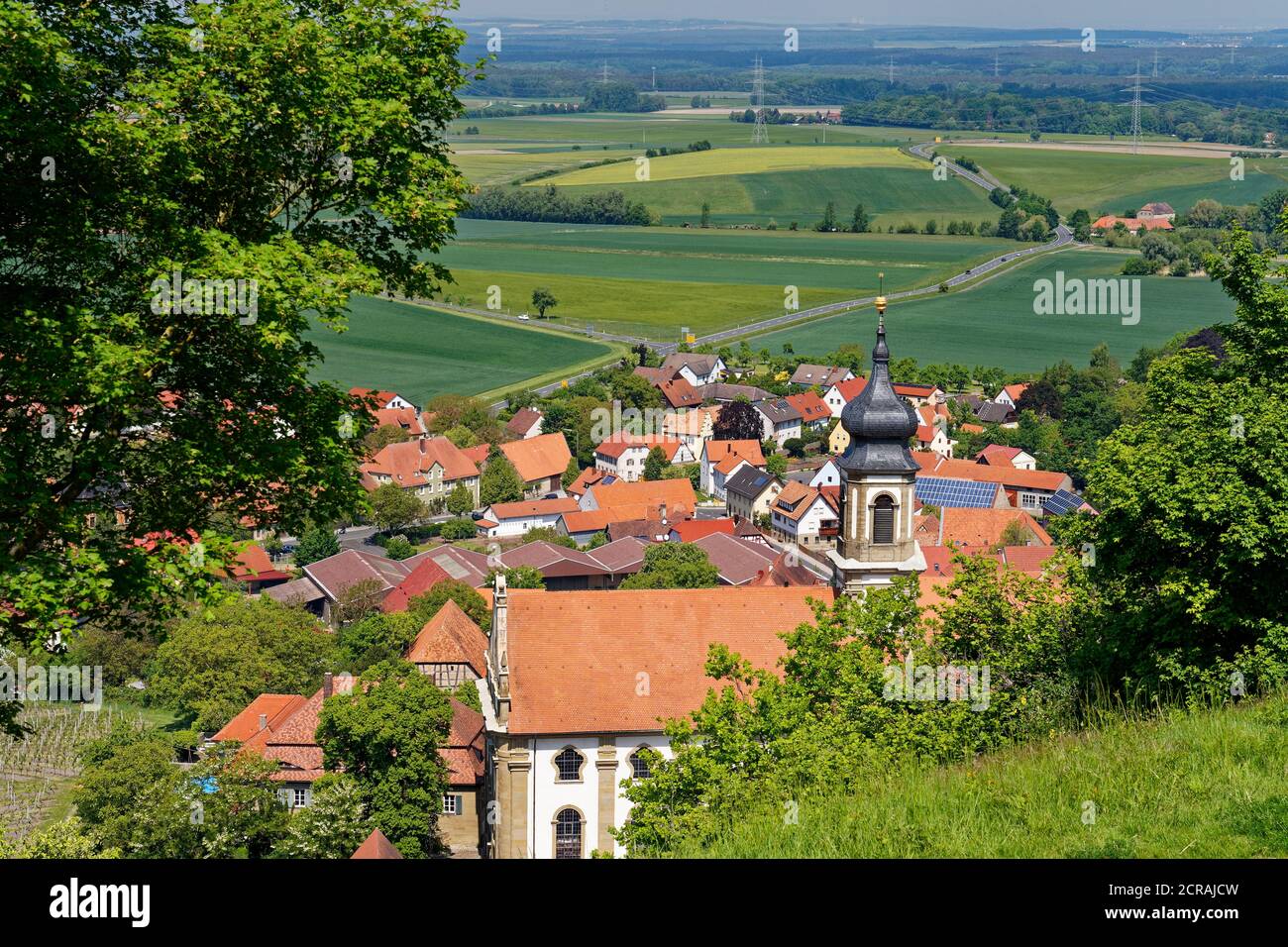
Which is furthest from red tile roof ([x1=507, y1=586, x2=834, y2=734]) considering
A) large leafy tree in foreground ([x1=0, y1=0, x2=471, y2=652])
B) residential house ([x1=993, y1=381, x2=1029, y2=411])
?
residential house ([x1=993, y1=381, x2=1029, y2=411])

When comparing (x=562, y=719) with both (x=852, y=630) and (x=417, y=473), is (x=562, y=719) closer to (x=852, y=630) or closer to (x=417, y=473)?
(x=852, y=630)

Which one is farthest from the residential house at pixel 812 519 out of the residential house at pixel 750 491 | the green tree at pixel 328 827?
the green tree at pixel 328 827

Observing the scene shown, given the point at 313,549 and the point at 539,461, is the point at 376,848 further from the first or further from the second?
the point at 539,461

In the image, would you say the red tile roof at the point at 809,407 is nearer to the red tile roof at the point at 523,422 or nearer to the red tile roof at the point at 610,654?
the red tile roof at the point at 523,422

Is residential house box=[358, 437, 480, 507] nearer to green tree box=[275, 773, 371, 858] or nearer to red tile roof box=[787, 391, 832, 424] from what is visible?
red tile roof box=[787, 391, 832, 424]

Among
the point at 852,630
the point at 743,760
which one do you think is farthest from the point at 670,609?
the point at 743,760

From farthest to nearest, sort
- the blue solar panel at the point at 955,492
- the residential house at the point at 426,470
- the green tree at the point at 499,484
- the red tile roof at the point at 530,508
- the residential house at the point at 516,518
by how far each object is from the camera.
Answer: the green tree at the point at 499,484, the residential house at the point at 426,470, the blue solar panel at the point at 955,492, the red tile roof at the point at 530,508, the residential house at the point at 516,518

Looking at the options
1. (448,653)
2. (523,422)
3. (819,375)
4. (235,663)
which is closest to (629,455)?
(523,422)

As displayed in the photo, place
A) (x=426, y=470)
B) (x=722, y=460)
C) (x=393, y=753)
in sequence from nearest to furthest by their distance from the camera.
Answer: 1. (x=393, y=753)
2. (x=426, y=470)
3. (x=722, y=460)
